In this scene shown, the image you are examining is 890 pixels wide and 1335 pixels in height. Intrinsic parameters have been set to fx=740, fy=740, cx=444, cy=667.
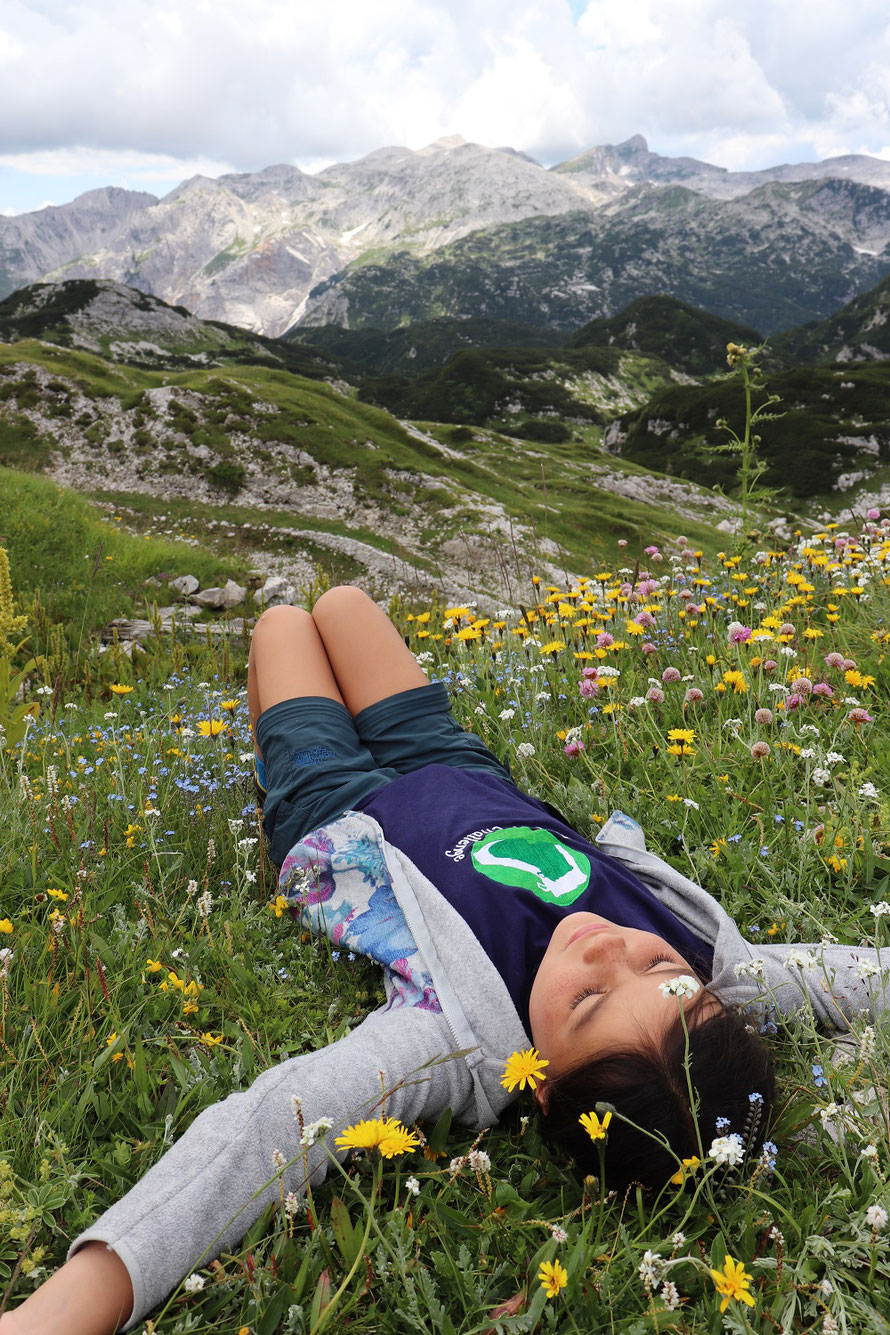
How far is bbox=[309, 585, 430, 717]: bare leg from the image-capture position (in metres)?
4.66

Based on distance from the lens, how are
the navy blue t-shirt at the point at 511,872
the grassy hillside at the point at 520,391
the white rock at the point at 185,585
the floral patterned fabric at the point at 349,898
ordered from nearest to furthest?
the navy blue t-shirt at the point at 511,872 → the floral patterned fabric at the point at 349,898 → the white rock at the point at 185,585 → the grassy hillside at the point at 520,391

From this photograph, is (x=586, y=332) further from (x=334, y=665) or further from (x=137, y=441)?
(x=334, y=665)

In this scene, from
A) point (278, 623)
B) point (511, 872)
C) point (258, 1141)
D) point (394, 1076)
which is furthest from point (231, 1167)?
point (278, 623)

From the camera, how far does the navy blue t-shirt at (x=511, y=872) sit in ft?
10.1

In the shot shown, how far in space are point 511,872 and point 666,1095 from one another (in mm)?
1173

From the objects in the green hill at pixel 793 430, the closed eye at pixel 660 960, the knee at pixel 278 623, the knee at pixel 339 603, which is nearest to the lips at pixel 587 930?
the closed eye at pixel 660 960

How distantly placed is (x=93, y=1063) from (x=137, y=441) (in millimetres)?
39497

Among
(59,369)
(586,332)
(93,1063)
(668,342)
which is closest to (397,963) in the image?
(93,1063)

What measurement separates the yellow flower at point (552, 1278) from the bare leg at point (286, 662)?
3.13 metres

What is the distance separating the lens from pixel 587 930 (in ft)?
9.27

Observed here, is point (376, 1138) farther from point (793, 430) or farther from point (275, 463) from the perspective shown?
point (793, 430)

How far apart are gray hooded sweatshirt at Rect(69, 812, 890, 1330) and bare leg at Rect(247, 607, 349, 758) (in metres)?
1.24

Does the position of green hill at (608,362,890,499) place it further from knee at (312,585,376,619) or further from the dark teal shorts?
the dark teal shorts

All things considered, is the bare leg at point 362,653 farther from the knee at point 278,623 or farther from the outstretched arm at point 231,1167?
the outstretched arm at point 231,1167
